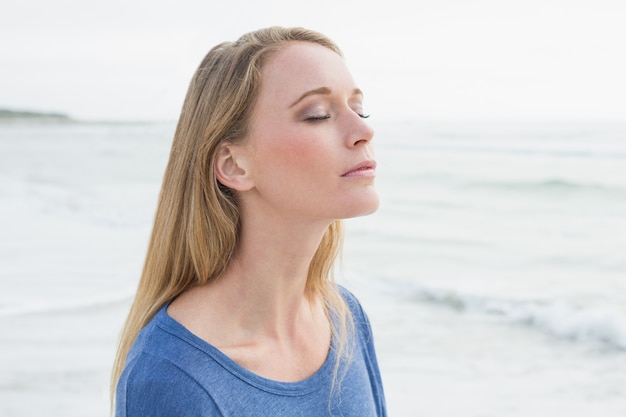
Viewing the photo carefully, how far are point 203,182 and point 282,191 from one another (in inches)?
6.7

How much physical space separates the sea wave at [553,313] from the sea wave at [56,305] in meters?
2.44

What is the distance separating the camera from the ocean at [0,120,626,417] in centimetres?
461

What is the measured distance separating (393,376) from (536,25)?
15936 mm

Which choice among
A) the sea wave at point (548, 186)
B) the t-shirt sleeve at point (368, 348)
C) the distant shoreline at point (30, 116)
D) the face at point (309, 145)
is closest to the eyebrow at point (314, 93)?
the face at point (309, 145)

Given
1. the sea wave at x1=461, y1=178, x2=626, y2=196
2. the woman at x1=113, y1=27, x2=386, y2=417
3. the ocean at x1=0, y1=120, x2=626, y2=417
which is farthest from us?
the sea wave at x1=461, y1=178, x2=626, y2=196

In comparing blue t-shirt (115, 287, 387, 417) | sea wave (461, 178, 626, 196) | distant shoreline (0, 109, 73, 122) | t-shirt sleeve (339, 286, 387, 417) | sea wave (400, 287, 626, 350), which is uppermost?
blue t-shirt (115, 287, 387, 417)

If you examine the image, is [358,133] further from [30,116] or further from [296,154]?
[30,116]

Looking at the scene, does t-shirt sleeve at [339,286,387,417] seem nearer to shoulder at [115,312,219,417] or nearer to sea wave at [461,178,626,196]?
shoulder at [115,312,219,417]

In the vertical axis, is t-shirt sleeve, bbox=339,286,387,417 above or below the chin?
below

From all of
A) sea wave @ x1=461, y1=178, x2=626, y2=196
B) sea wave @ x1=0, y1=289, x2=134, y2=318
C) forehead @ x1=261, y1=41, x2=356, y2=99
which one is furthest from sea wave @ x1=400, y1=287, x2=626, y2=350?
sea wave @ x1=461, y1=178, x2=626, y2=196

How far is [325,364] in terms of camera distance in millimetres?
1764

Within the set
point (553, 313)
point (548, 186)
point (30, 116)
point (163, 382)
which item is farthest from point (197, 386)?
Result: point (30, 116)

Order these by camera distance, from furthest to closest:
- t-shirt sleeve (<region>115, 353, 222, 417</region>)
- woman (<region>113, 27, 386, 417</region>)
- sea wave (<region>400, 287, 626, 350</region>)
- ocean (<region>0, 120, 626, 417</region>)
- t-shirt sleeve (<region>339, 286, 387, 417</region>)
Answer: sea wave (<region>400, 287, 626, 350</region>) → ocean (<region>0, 120, 626, 417</region>) → t-shirt sleeve (<region>339, 286, 387, 417</region>) → woman (<region>113, 27, 386, 417</region>) → t-shirt sleeve (<region>115, 353, 222, 417</region>)

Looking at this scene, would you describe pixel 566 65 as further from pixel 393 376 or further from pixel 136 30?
pixel 393 376
